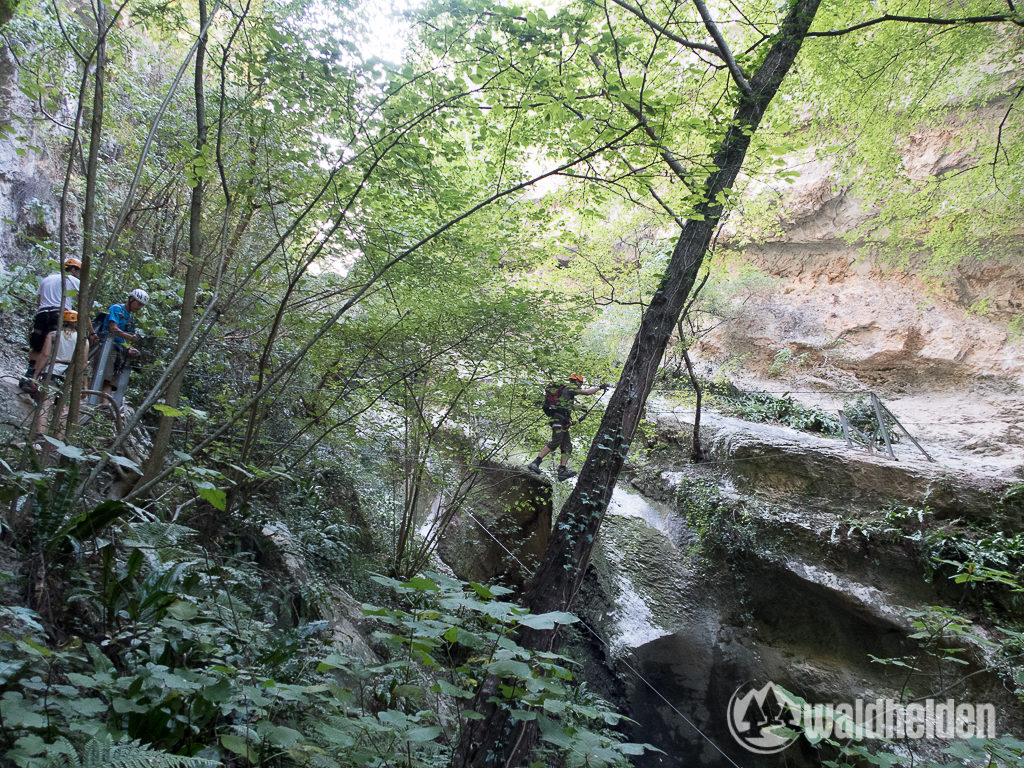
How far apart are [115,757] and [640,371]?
3.57 meters

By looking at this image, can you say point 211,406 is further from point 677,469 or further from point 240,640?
point 677,469

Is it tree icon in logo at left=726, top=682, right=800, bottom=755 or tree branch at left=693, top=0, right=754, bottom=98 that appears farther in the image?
tree icon in logo at left=726, top=682, right=800, bottom=755

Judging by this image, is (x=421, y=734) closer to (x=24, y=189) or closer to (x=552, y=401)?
(x=552, y=401)

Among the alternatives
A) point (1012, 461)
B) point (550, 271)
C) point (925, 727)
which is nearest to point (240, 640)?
point (550, 271)

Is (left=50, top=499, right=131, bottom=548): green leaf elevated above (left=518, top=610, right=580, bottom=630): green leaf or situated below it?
below

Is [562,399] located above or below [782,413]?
below

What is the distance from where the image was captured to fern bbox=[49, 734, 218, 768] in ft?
3.76

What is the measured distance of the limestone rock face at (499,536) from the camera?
22.9 ft

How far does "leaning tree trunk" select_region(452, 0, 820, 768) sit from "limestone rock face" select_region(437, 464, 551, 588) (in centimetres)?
311

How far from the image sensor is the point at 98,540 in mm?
2385

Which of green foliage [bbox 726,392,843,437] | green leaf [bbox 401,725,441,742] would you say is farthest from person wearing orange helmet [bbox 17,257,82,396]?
green foliage [bbox 726,392,843,437]

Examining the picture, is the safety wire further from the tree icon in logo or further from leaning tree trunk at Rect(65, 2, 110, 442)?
leaning tree trunk at Rect(65, 2, 110, 442)

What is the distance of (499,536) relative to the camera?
7.18 meters

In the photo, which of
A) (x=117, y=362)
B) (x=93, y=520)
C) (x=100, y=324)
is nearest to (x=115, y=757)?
(x=93, y=520)
